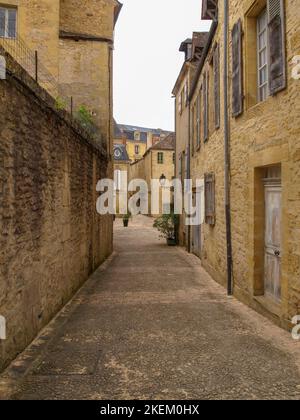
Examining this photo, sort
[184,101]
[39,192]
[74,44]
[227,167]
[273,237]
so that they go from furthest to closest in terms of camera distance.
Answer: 1. [184,101]
2. [74,44]
3. [227,167]
4. [273,237]
5. [39,192]

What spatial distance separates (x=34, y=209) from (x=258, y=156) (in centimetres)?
389

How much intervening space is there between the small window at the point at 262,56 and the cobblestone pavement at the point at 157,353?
4.09 metres

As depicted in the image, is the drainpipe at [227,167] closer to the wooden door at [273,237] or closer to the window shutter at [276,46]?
the wooden door at [273,237]

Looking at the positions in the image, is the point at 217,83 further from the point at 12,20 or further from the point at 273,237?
the point at 12,20

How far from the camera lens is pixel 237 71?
7438 millimetres

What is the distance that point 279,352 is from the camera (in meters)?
4.68

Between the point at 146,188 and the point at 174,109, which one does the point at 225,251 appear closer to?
the point at 174,109

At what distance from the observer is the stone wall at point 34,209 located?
421 cm

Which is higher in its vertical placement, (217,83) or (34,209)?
(217,83)

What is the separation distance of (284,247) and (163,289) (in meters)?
3.79

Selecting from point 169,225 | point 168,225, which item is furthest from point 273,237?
point 169,225

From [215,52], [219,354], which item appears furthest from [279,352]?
[215,52]

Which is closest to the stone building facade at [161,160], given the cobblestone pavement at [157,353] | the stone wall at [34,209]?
the stone wall at [34,209]

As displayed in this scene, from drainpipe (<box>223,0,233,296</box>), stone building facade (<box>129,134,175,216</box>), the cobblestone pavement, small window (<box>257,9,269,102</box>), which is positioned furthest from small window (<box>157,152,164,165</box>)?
small window (<box>257,9,269,102</box>)
